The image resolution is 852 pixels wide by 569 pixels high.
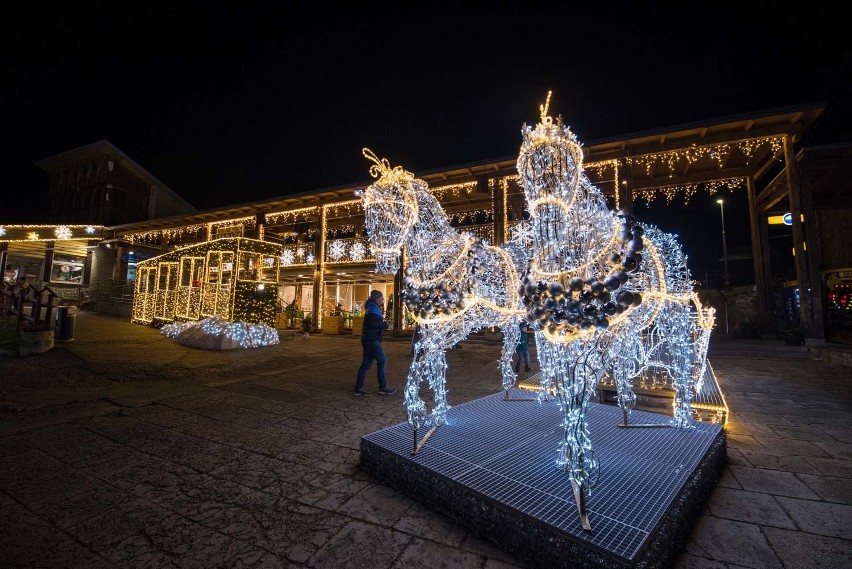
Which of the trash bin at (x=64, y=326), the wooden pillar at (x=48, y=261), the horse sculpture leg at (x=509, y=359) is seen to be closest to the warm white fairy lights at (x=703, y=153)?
the horse sculpture leg at (x=509, y=359)

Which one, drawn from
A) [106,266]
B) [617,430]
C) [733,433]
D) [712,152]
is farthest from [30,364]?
[106,266]

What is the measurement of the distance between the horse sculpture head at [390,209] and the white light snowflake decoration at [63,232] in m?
24.7

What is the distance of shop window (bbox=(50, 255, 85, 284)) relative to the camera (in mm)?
20500

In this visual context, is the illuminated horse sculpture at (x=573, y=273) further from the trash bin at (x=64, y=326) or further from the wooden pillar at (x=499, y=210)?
the trash bin at (x=64, y=326)

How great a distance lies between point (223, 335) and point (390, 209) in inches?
337

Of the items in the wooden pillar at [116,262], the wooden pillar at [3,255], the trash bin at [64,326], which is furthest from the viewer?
the wooden pillar at [116,262]

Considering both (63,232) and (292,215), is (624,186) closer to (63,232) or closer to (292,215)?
(292,215)

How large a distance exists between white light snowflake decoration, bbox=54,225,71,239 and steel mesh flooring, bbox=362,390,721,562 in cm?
2524

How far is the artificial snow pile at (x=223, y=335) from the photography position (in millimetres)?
9633

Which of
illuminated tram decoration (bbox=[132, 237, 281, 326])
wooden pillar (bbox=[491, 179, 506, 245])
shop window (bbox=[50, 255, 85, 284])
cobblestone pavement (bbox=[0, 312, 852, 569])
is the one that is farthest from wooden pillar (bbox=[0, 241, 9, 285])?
wooden pillar (bbox=[491, 179, 506, 245])

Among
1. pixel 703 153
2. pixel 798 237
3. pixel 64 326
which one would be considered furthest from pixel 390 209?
pixel 703 153

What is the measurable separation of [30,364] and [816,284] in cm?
1716

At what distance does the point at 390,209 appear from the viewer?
3223 mm

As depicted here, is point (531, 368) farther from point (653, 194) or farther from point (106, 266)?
point (106, 266)
